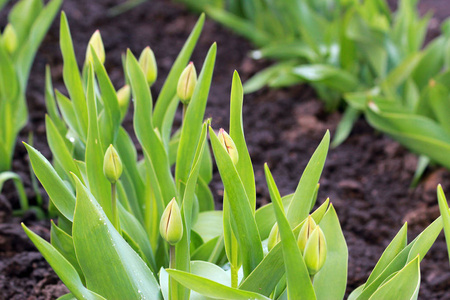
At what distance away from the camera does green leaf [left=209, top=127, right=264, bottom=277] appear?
0.94 m

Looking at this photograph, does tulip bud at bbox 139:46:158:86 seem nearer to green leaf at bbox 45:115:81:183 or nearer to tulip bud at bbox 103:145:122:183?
Result: green leaf at bbox 45:115:81:183

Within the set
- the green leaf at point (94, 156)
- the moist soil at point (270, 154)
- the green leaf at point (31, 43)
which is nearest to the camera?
the green leaf at point (94, 156)

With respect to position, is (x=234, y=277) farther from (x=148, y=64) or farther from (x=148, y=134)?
(x=148, y=64)

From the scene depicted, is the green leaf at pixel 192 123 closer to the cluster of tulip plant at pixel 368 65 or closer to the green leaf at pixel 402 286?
the green leaf at pixel 402 286

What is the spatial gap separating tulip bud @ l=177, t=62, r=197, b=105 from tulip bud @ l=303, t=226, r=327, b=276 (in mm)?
456

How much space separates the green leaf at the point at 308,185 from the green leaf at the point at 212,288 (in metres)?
0.16

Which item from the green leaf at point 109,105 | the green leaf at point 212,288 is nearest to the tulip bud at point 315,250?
the green leaf at point 212,288

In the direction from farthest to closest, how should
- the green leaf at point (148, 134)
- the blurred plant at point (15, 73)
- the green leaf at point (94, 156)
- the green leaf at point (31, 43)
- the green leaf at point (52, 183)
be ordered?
1. the green leaf at point (31, 43)
2. the blurred plant at point (15, 73)
3. the green leaf at point (148, 134)
4. the green leaf at point (94, 156)
5. the green leaf at point (52, 183)

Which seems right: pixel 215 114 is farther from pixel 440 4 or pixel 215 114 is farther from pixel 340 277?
pixel 440 4

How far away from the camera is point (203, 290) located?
37.5 inches

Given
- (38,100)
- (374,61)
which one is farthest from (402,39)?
(38,100)

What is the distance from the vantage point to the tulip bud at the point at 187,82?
1.19m

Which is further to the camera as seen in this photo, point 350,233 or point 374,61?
point 374,61

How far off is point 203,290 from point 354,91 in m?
1.59
